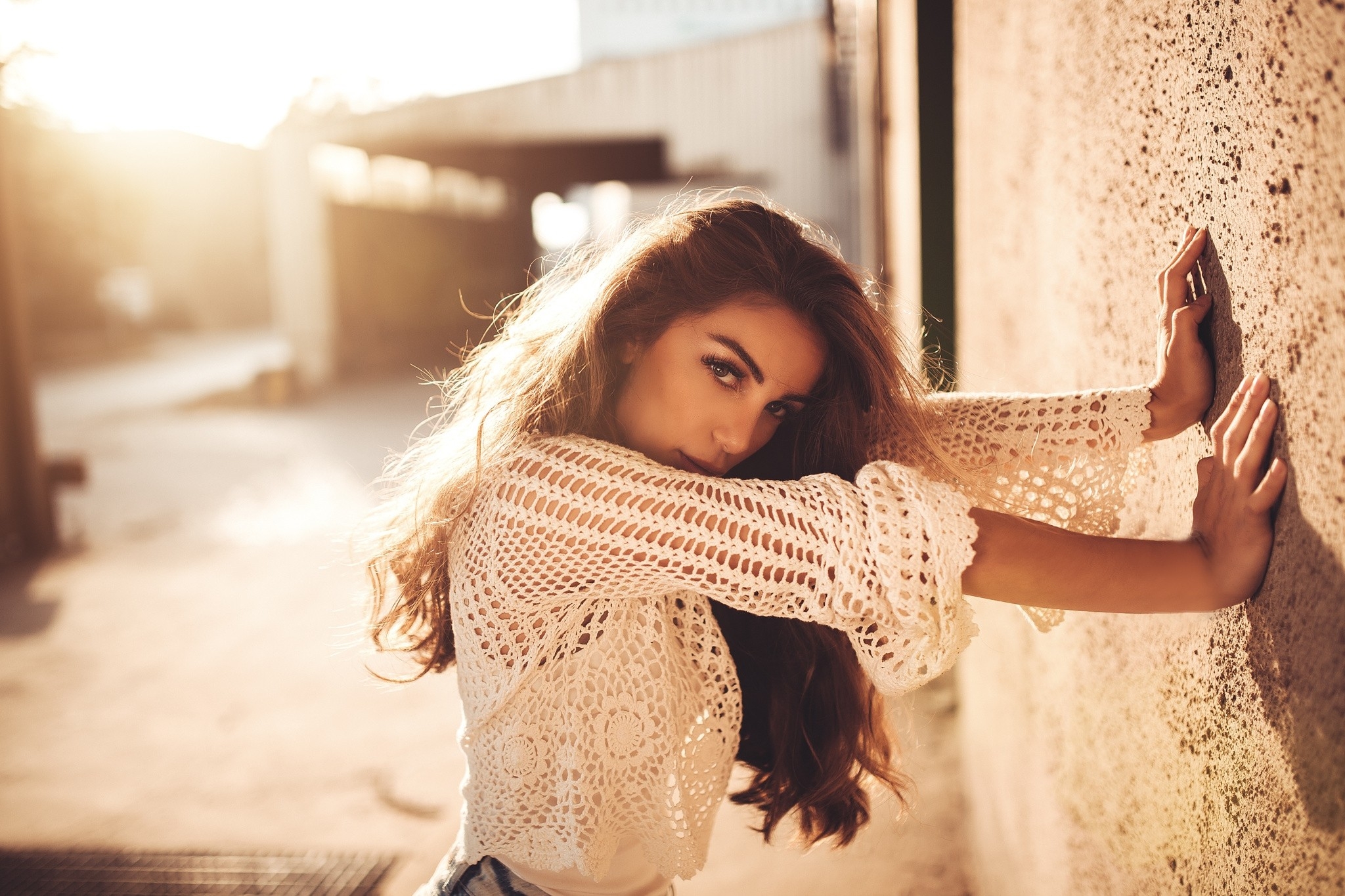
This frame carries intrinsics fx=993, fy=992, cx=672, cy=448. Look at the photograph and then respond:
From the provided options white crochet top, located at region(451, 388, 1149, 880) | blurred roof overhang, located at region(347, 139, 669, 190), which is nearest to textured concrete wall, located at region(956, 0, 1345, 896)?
white crochet top, located at region(451, 388, 1149, 880)

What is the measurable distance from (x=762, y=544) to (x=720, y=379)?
438 millimetres

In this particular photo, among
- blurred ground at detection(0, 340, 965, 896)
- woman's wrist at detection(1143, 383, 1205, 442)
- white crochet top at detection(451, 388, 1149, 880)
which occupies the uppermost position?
woman's wrist at detection(1143, 383, 1205, 442)

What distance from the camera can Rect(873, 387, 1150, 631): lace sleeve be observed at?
4.50 feet

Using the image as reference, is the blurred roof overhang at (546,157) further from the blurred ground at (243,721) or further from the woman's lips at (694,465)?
the woman's lips at (694,465)

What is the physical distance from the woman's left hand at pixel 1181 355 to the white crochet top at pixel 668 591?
1.3 inches

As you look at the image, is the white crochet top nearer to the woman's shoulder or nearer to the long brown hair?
the woman's shoulder

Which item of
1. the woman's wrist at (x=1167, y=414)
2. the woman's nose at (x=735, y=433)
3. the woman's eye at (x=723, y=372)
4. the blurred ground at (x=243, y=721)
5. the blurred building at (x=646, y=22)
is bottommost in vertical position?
the blurred ground at (x=243, y=721)

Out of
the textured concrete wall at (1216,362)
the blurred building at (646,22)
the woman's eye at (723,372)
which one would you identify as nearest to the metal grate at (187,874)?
the textured concrete wall at (1216,362)

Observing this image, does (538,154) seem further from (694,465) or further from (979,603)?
(694,465)

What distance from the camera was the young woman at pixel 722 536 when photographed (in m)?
1.14

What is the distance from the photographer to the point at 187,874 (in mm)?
3104

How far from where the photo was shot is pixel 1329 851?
88 centimetres

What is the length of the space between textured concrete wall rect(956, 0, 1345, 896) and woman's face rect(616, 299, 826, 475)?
1.62 ft

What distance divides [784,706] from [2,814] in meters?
3.22
